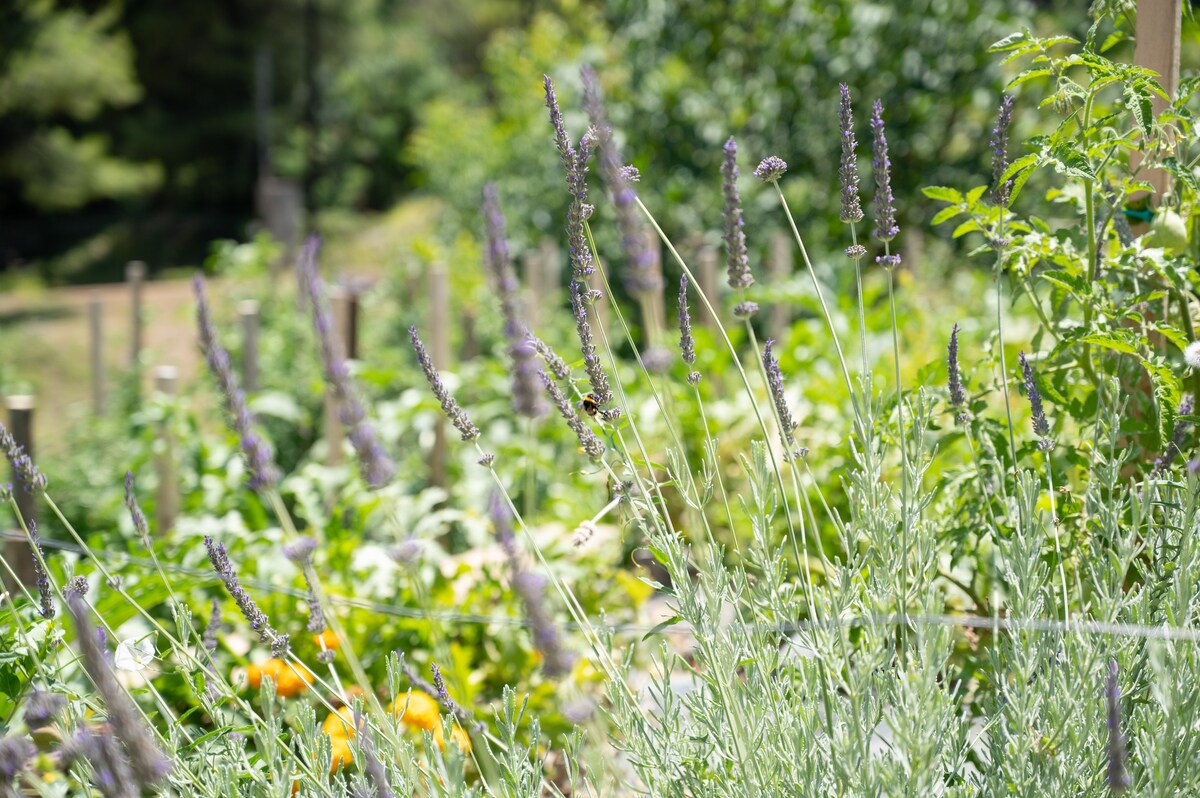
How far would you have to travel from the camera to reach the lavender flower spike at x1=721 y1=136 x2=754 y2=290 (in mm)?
1170

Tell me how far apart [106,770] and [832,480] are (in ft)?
6.74

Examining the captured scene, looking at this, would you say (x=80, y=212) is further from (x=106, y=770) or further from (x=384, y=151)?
(x=106, y=770)

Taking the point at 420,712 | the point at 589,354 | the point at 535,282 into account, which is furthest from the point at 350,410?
the point at 535,282

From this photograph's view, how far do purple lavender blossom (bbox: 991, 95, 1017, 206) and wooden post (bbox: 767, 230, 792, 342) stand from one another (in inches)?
139

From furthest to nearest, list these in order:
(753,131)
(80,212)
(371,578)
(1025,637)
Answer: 1. (80,212)
2. (753,131)
3. (371,578)
4. (1025,637)

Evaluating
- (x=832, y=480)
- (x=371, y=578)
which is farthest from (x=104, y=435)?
(x=832, y=480)

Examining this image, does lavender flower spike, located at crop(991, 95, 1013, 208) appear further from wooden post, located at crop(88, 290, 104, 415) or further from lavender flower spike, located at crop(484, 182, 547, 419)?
wooden post, located at crop(88, 290, 104, 415)

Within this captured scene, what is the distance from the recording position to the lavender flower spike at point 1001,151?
51.2 inches

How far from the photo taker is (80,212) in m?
19.4

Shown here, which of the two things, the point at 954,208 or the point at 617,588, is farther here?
the point at 617,588

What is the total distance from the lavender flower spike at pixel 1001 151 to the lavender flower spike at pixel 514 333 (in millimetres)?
682

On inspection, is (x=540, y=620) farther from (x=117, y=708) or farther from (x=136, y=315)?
(x=136, y=315)

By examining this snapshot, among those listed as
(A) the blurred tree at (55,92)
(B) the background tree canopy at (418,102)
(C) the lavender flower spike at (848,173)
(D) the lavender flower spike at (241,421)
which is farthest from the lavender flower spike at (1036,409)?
(A) the blurred tree at (55,92)

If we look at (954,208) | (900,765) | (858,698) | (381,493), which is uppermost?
(954,208)
